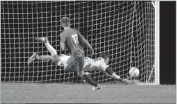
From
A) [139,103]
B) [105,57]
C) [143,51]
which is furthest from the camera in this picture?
[143,51]

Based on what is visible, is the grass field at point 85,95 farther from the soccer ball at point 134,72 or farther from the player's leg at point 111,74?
the soccer ball at point 134,72

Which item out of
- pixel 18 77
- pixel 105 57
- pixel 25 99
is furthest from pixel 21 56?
pixel 25 99

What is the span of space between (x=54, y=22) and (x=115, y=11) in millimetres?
1464

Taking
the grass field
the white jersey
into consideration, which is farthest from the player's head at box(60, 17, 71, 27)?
the white jersey

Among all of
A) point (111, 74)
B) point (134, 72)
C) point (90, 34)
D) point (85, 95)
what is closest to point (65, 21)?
point (85, 95)

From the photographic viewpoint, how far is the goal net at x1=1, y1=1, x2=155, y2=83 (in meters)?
13.8

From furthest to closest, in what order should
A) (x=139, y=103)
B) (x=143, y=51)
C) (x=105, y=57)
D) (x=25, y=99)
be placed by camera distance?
1. (x=143, y=51)
2. (x=105, y=57)
3. (x=25, y=99)
4. (x=139, y=103)

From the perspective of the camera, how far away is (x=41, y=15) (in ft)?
47.4

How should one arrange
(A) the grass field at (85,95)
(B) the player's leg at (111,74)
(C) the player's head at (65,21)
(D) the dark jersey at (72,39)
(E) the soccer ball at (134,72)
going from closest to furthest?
(A) the grass field at (85,95), (C) the player's head at (65,21), (D) the dark jersey at (72,39), (B) the player's leg at (111,74), (E) the soccer ball at (134,72)

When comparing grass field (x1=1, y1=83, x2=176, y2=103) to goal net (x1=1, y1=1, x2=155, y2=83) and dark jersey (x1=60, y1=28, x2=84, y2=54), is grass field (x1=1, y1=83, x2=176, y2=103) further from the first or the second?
goal net (x1=1, y1=1, x2=155, y2=83)

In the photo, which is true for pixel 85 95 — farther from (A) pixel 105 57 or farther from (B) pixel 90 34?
(B) pixel 90 34

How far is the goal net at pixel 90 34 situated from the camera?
1384 cm

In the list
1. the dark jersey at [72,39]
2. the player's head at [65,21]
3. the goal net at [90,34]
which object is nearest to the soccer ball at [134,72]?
the goal net at [90,34]

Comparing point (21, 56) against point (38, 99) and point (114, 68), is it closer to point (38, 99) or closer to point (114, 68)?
point (114, 68)
